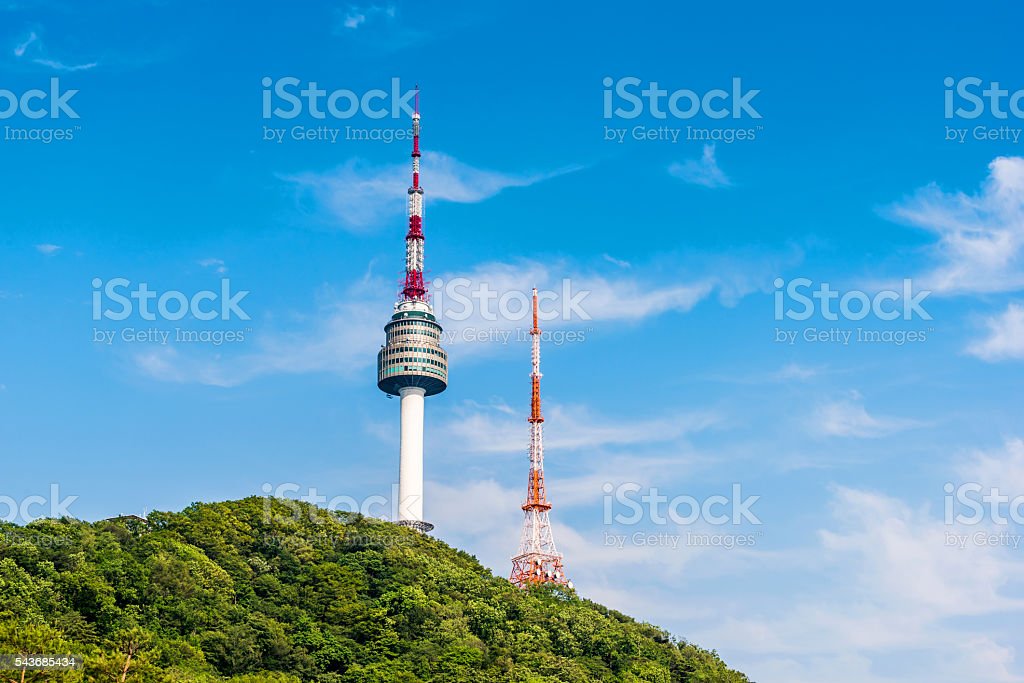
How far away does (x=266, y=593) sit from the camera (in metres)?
130

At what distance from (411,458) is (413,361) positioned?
1471 centimetres

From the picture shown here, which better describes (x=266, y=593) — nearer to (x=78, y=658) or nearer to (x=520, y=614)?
(x=520, y=614)

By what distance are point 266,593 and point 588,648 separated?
3302 centimetres

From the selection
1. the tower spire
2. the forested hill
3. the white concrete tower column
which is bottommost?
the forested hill

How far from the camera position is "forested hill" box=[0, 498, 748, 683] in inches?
4146

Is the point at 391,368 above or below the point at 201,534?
above

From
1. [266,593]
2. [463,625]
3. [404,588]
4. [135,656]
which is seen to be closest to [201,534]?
[266,593]

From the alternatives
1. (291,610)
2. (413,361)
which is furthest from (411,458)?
(291,610)

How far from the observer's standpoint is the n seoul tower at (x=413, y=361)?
192 metres

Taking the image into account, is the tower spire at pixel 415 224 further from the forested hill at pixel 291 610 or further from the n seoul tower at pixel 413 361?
the forested hill at pixel 291 610

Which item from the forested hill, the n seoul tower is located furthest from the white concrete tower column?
the forested hill

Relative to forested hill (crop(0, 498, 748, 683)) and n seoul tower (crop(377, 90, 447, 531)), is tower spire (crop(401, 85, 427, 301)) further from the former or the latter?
forested hill (crop(0, 498, 748, 683))

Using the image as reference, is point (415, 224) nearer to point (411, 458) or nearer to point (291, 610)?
point (411, 458)

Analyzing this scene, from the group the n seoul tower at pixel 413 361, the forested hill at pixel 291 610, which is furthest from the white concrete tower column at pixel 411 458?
the forested hill at pixel 291 610
